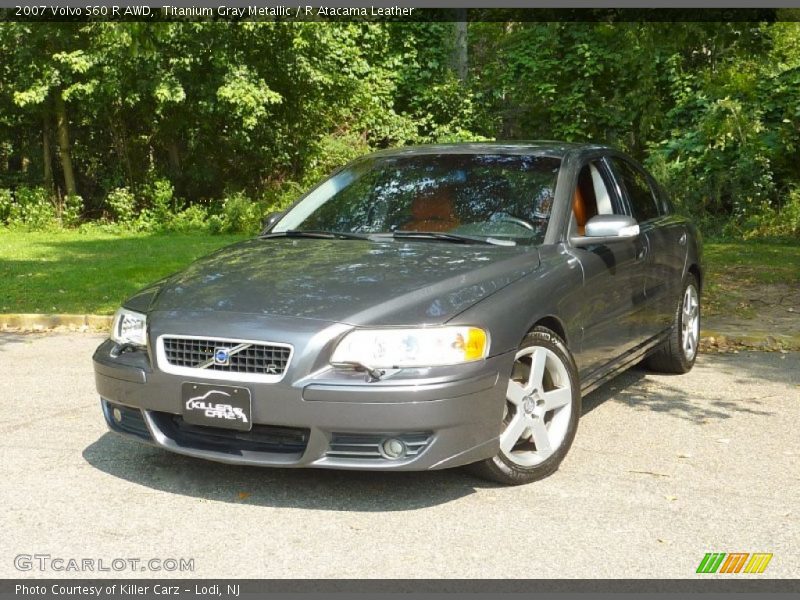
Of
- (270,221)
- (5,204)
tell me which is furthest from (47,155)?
(270,221)

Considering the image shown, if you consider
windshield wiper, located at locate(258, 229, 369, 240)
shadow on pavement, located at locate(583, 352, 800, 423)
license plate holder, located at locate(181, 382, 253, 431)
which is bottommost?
shadow on pavement, located at locate(583, 352, 800, 423)

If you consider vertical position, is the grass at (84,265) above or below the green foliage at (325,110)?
below

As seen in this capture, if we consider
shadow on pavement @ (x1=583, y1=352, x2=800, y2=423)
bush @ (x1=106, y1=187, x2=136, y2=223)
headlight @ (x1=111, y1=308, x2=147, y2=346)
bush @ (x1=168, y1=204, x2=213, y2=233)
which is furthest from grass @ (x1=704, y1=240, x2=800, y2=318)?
bush @ (x1=106, y1=187, x2=136, y2=223)

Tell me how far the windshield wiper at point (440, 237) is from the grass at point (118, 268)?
16.2 feet

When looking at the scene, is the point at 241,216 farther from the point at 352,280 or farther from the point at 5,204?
the point at 352,280

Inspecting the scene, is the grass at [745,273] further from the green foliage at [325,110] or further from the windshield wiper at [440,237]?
the windshield wiper at [440,237]

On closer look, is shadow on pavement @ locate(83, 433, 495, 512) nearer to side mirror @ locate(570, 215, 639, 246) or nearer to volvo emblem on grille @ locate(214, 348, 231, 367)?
volvo emblem on grille @ locate(214, 348, 231, 367)

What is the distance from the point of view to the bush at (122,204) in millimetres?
21453

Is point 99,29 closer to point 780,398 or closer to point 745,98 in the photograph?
point 745,98

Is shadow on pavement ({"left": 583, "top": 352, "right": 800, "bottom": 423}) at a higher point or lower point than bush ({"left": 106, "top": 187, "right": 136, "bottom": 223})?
higher

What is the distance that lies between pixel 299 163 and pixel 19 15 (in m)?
6.17

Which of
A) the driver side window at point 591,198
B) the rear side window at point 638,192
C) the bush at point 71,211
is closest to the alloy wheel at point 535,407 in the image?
the driver side window at point 591,198

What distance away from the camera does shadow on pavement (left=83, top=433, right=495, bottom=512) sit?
480cm

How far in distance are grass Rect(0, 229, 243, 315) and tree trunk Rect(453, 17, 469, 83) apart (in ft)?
28.5
